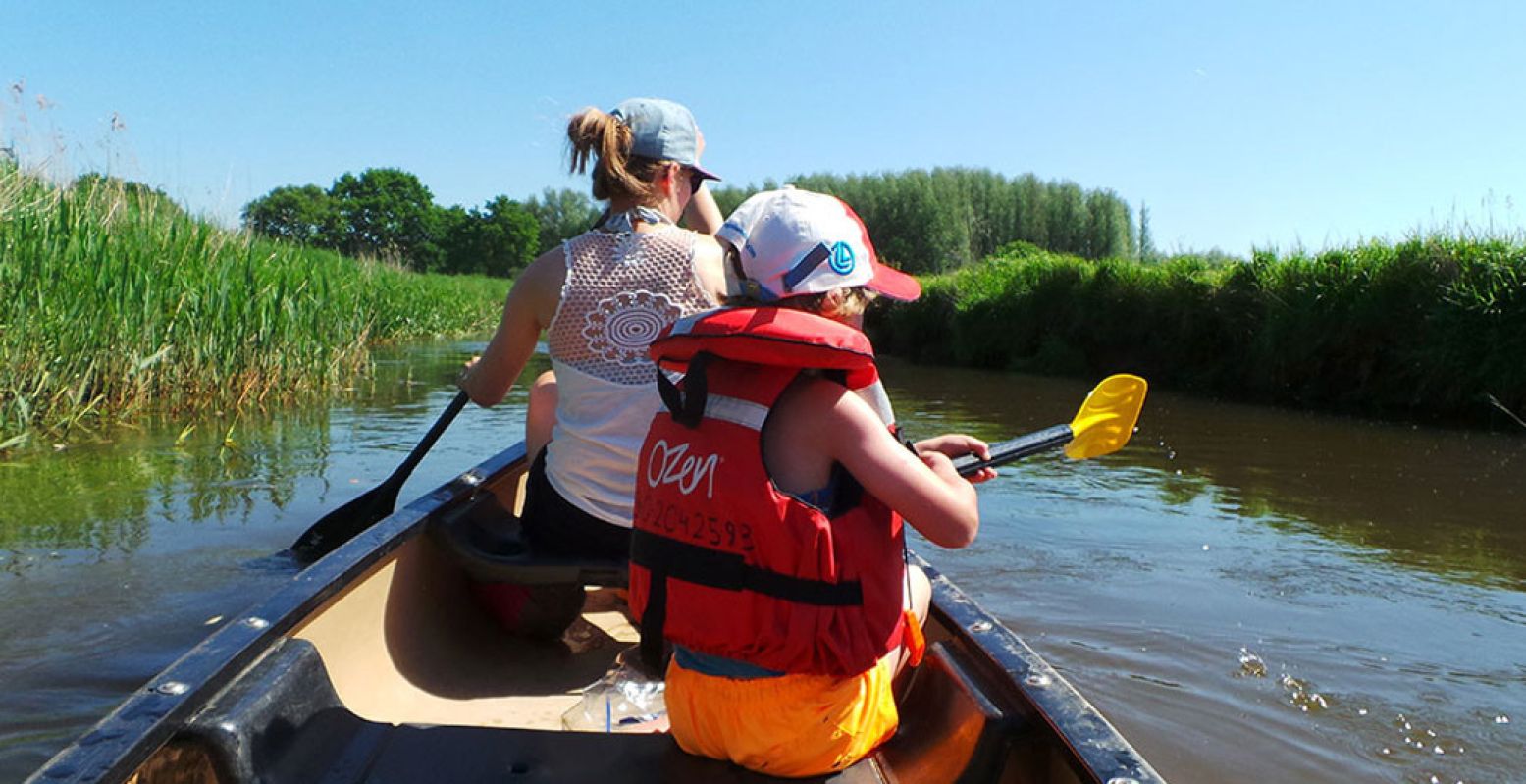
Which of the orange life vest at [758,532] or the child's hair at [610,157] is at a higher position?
the child's hair at [610,157]

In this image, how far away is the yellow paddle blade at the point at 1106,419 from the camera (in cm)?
287

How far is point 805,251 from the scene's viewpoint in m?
1.70

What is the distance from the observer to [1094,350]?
16266 millimetres

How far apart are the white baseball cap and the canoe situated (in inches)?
27.8

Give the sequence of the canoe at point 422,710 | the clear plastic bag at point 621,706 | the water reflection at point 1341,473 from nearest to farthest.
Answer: the canoe at point 422,710
the clear plastic bag at point 621,706
the water reflection at point 1341,473

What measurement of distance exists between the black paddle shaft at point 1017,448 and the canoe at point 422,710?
0.26 meters

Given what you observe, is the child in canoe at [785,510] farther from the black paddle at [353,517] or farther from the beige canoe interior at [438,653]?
the black paddle at [353,517]

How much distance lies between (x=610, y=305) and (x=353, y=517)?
7.94ft

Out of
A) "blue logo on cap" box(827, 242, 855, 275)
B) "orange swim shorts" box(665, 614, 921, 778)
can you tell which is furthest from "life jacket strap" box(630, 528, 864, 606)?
"blue logo on cap" box(827, 242, 855, 275)

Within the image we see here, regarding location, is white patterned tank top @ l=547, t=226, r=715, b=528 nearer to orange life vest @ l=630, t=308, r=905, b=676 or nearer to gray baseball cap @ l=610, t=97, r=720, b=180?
gray baseball cap @ l=610, t=97, r=720, b=180

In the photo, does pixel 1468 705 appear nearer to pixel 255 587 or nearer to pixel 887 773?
pixel 887 773

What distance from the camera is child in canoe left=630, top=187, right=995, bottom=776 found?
1.63m

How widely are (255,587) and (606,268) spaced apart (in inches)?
99.6

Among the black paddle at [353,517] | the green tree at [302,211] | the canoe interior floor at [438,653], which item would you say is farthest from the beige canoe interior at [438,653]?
the green tree at [302,211]
